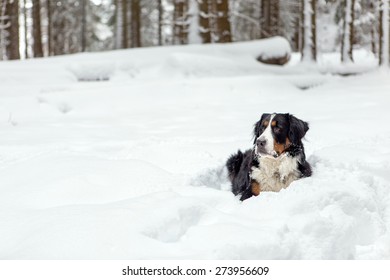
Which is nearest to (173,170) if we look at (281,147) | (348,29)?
(281,147)

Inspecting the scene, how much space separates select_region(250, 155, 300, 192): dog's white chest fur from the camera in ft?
18.5

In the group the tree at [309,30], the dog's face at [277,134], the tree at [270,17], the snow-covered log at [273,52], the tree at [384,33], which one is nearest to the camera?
the dog's face at [277,134]

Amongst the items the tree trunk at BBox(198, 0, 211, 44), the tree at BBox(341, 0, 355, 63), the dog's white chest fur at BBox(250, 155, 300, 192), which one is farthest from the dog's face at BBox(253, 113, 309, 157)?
the tree at BBox(341, 0, 355, 63)

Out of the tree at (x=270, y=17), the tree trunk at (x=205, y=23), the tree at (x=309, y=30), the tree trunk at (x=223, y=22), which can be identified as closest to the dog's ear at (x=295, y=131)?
the tree trunk at (x=205, y=23)

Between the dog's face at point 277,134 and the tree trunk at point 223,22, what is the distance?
13.4m

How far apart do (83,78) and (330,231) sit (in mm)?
11302

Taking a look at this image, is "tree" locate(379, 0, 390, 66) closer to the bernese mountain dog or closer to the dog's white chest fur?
the bernese mountain dog

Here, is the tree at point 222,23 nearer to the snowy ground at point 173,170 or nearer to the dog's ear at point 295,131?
the snowy ground at point 173,170

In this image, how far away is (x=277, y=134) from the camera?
550 centimetres

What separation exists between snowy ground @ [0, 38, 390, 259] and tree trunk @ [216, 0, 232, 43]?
579cm

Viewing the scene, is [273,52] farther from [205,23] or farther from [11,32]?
[11,32]

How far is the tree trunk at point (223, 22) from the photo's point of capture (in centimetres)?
1820

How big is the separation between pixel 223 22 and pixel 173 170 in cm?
1366

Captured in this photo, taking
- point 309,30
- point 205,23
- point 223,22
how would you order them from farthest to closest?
1. point 309,30
2. point 223,22
3. point 205,23
